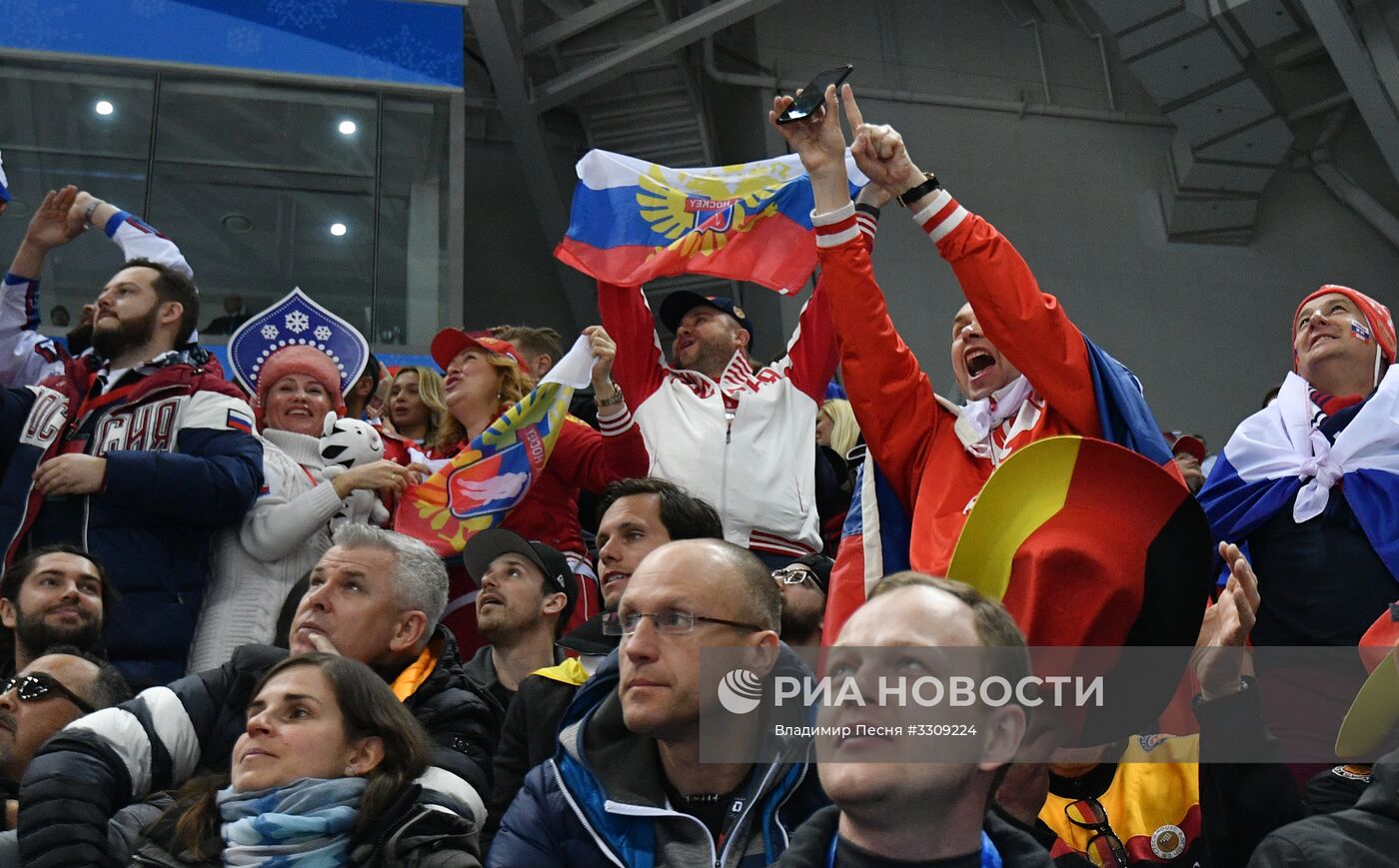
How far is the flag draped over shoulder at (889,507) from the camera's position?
2.96 metres

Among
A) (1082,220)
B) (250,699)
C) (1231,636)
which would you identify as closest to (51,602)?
(250,699)

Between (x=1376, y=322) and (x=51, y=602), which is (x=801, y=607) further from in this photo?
(x=51, y=602)

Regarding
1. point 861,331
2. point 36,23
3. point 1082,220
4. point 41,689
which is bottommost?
point 41,689

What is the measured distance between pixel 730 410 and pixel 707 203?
933mm

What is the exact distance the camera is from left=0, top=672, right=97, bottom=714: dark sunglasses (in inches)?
125

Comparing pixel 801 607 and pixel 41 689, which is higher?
pixel 801 607

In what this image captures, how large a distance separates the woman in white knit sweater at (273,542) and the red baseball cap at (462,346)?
0.60 meters

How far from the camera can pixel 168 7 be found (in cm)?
1045

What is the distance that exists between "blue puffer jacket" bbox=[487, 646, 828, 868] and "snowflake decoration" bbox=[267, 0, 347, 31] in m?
9.16

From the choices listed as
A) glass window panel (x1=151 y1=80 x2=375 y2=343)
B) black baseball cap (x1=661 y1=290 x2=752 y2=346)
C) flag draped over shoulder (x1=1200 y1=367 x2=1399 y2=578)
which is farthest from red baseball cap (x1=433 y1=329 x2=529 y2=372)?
glass window panel (x1=151 y1=80 x2=375 y2=343)

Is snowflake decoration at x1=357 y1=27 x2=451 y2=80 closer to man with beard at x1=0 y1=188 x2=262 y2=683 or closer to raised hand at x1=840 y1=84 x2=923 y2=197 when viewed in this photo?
man with beard at x1=0 y1=188 x2=262 y2=683

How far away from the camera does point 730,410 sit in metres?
4.54

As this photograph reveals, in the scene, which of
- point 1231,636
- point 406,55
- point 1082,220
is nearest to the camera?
point 1231,636

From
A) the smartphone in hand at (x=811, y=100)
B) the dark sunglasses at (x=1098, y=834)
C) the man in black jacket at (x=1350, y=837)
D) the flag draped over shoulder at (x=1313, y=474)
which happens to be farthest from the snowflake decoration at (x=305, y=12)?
the man in black jacket at (x=1350, y=837)
